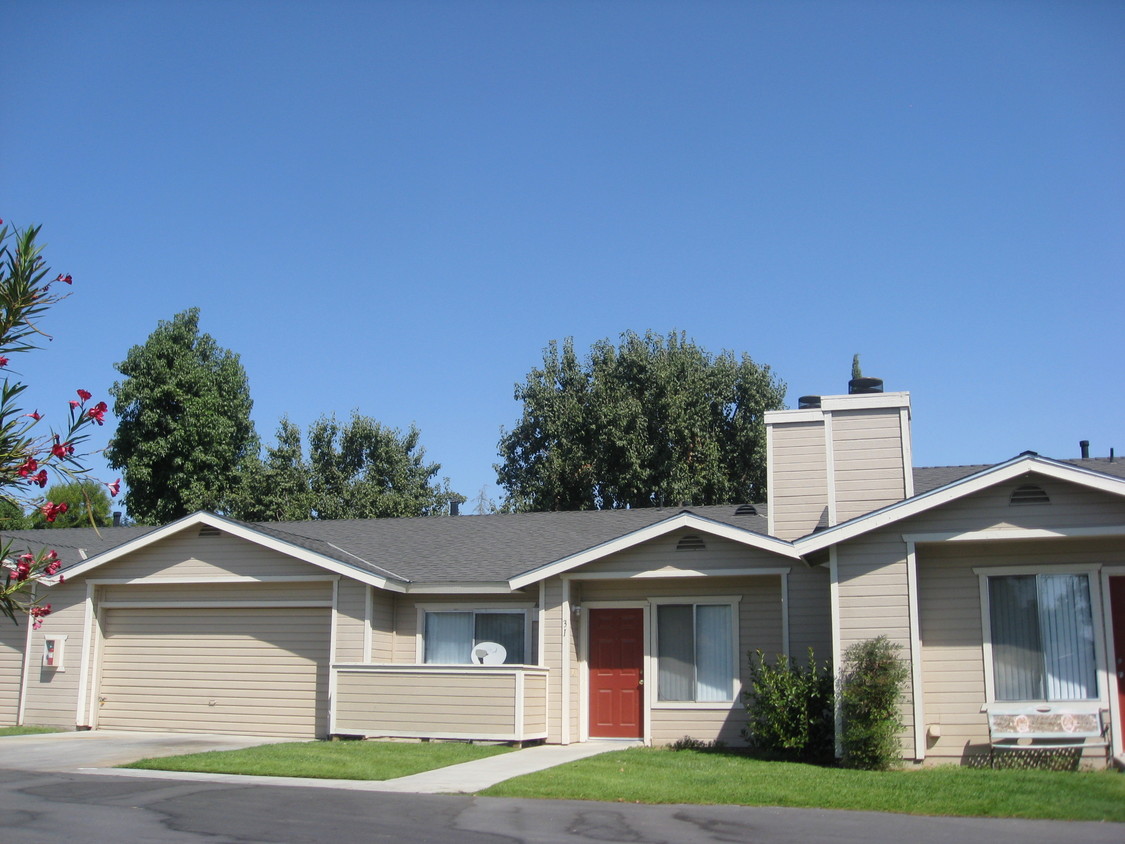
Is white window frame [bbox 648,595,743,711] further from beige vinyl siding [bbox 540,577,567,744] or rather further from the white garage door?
the white garage door

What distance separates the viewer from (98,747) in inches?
631

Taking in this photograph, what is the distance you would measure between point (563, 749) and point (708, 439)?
2060 centimetres

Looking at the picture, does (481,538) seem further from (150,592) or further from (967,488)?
(967,488)

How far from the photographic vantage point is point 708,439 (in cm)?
3575

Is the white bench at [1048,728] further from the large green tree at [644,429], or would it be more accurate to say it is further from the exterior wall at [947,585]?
the large green tree at [644,429]

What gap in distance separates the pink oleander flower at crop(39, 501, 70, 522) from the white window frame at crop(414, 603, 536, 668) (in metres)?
14.1

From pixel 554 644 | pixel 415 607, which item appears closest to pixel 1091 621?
pixel 554 644

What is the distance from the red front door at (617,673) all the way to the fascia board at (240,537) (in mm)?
3470

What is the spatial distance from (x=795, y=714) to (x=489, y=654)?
574 cm

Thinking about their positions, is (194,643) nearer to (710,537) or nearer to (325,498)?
(710,537)

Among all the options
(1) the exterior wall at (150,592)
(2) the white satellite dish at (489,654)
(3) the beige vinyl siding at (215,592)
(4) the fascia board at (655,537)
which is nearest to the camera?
(4) the fascia board at (655,537)

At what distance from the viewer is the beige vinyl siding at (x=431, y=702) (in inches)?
649

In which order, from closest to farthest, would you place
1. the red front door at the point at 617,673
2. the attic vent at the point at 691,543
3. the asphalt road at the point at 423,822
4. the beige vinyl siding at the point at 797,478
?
the asphalt road at the point at 423,822, the attic vent at the point at 691,543, the beige vinyl siding at the point at 797,478, the red front door at the point at 617,673

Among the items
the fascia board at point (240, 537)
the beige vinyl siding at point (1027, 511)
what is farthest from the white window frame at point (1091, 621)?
the fascia board at point (240, 537)
